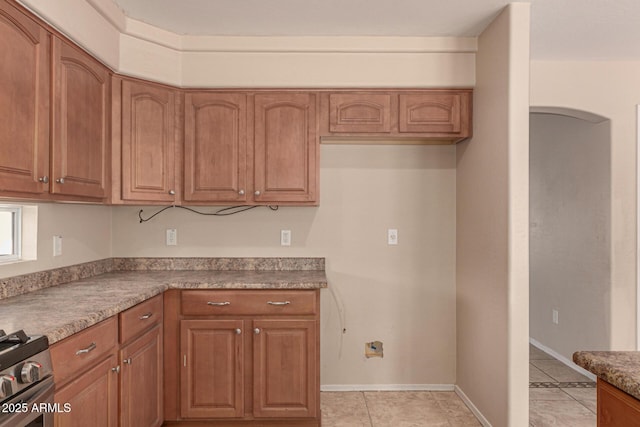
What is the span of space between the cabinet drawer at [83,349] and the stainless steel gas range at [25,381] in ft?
0.37

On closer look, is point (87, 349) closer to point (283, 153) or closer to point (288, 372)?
point (288, 372)

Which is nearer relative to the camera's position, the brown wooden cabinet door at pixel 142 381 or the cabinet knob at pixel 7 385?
the cabinet knob at pixel 7 385

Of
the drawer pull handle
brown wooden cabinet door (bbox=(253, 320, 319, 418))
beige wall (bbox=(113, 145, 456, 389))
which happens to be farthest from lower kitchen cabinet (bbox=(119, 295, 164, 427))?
beige wall (bbox=(113, 145, 456, 389))

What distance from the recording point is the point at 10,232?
2.42m

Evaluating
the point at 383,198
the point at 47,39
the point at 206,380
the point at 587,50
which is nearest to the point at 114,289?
the point at 206,380

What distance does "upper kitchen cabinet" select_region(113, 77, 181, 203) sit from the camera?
111 inches

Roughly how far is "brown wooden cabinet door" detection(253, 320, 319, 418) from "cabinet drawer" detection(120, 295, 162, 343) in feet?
2.03

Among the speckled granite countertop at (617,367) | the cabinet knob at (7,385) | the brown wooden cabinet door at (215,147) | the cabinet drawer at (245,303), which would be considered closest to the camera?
the speckled granite countertop at (617,367)

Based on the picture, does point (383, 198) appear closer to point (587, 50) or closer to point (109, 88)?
point (587, 50)

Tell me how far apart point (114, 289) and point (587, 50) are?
3483 millimetres

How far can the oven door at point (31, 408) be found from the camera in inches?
50.9

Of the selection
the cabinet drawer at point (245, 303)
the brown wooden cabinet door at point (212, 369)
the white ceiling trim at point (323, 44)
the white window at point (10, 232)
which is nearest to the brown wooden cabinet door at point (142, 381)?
the brown wooden cabinet door at point (212, 369)

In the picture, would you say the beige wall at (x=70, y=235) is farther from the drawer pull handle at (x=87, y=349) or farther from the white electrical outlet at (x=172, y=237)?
the drawer pull handle at (x=87, y=349)

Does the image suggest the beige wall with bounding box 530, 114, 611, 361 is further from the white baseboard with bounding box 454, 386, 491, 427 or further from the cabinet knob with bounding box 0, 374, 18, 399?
the cabinet knob with bounding box 0, 374, 18, 399
